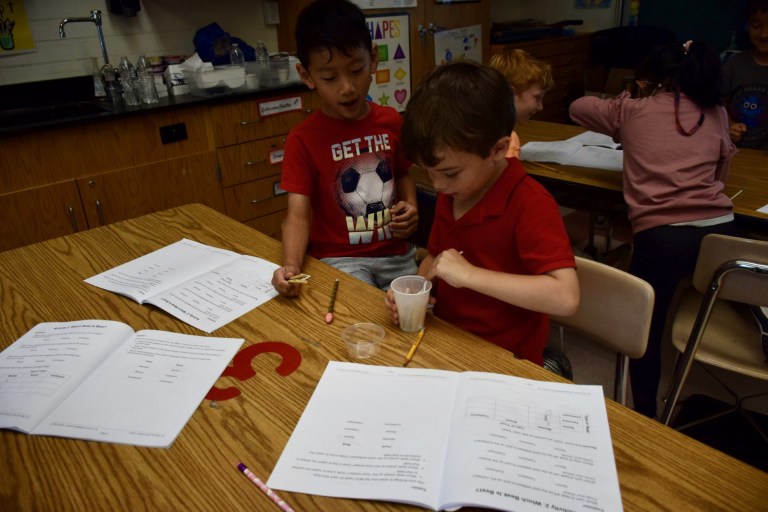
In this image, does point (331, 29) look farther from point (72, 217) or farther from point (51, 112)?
point (51, 112)

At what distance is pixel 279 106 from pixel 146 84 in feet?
2.31

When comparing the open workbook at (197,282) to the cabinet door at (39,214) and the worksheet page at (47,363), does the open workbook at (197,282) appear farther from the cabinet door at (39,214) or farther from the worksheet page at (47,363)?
the cabinet door at (39,214)

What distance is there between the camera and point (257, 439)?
0.73m

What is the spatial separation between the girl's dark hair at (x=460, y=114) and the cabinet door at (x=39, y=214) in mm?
2133

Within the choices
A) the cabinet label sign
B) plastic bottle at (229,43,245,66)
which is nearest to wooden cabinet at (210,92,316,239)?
the cabinet label sign

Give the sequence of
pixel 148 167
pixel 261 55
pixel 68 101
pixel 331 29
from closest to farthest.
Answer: pixel 331 29 → pixel 148 167 → pixel 68 101 → pixel 261 55

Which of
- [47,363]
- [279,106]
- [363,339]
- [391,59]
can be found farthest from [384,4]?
[47,363]

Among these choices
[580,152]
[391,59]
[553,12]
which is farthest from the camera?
[553,12]

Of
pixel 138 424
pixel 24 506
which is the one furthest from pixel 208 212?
pixel 24 506

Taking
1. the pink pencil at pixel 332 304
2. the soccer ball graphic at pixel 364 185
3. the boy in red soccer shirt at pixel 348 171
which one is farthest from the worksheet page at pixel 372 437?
the soccer ball graphic at pixel 364 185

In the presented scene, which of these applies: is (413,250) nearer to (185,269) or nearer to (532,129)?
(185,269)

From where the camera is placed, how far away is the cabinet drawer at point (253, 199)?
309cm

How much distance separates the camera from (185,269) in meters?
1.23

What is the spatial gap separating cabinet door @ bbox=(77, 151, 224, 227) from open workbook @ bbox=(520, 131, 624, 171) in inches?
67.1
